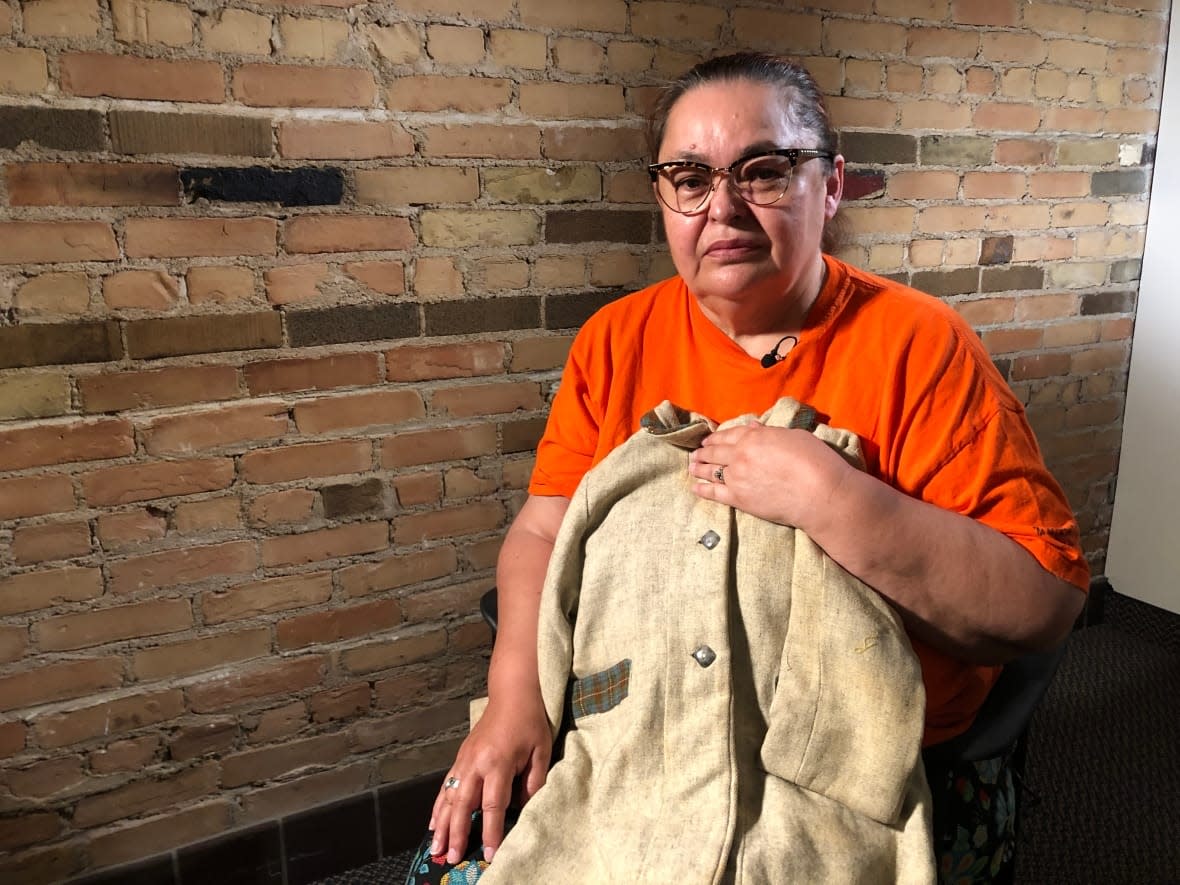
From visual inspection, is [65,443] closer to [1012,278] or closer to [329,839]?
[329,839]

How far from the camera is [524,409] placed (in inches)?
79.2

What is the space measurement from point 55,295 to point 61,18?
449 millimetres

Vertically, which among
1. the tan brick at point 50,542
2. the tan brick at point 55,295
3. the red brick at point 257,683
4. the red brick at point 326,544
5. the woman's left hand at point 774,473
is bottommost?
the red brick at point 257,683

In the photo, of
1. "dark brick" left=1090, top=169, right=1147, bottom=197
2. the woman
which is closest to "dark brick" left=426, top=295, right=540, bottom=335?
the woman

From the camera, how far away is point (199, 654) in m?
1.82

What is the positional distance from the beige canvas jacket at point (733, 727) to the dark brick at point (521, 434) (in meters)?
0.85

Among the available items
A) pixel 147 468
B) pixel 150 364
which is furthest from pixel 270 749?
pixel 150 364

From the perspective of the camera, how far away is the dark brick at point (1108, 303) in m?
2.76

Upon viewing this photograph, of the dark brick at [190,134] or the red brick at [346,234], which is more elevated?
the dark brick at [190,134]

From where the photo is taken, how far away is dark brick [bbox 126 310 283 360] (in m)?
1.63

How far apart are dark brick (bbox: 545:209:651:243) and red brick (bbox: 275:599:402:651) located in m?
0.88

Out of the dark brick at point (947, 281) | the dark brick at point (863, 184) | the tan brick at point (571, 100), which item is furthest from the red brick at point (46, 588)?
the dark brick at point (947, 281)

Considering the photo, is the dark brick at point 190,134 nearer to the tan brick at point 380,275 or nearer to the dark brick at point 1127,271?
the tan brick at point 380,275

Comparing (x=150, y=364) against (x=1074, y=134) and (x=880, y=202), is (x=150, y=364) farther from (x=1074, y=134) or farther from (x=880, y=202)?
(x=1074, y=134)
